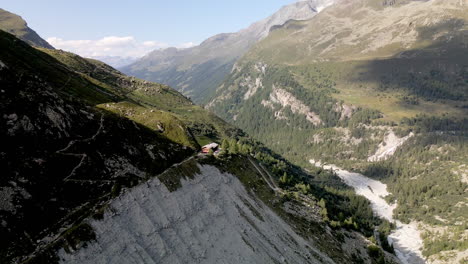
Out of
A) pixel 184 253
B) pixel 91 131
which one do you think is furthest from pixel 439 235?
pixel 91 131

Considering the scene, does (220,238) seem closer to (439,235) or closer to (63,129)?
(63,129)

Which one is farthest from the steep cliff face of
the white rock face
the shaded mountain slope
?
the white rock face

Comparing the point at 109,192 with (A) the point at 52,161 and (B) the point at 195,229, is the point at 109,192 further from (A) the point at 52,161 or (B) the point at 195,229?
(B) the point at 195,229

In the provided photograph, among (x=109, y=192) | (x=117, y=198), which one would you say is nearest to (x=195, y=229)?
(x=117, y=198)

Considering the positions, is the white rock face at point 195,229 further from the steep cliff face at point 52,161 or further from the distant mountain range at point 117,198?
the steep cliff face at point 52,161

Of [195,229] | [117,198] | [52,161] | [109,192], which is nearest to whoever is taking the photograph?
[52,161]

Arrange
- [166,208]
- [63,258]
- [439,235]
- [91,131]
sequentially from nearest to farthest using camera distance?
1. [63,258]
2. [166,208]
3. [91,131]
4. [439,235]

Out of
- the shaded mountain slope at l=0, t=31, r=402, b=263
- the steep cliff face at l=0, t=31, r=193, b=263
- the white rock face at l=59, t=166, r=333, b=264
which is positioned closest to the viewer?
the steep cliff face at l=0, t=31, r=193, b=263

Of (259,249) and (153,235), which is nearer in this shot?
(153,235)

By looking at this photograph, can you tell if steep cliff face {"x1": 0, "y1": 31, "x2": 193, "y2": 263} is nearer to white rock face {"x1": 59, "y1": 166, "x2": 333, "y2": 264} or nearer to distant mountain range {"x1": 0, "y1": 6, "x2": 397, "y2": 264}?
distant mountain range {"x1": 0, "y1": 6, "x2": 397, "y2": 264}
